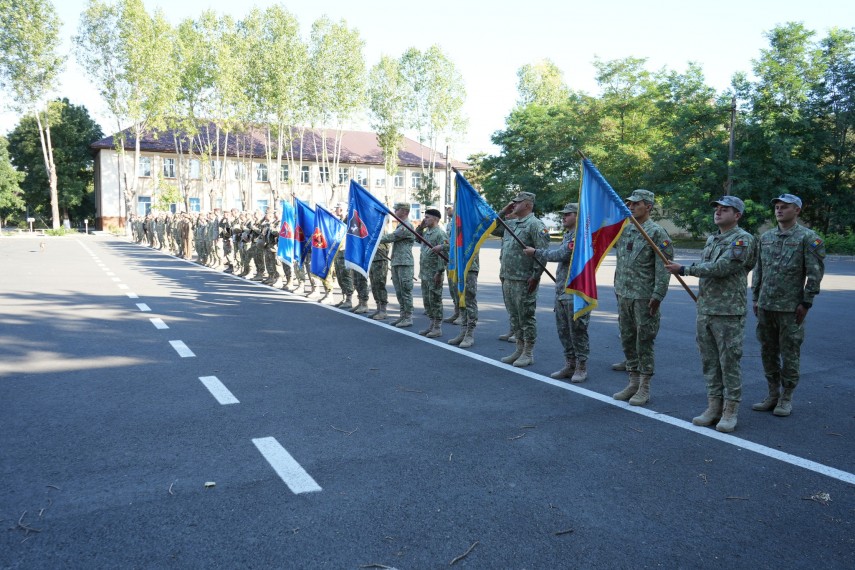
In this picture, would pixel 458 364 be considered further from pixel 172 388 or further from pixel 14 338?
pixel 14 338

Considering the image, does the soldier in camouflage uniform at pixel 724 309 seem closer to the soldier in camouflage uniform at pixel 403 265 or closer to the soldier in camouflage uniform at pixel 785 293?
the soldier in camouflage uniform at pixel 785 293

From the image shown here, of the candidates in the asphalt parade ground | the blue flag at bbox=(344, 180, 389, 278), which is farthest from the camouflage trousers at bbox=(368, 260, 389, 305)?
the asphalt parade ground

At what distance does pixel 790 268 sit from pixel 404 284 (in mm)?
6164

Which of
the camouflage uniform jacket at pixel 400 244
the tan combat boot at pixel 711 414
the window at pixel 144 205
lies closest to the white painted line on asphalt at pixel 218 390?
the tan combat boot at pixel 711 414

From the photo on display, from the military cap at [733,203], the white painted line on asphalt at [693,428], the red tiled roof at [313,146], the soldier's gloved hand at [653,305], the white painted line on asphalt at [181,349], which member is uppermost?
the red tiled roof at [313,146]

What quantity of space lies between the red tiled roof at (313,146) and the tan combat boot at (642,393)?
175 feet

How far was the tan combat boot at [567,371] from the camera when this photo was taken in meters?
7.14

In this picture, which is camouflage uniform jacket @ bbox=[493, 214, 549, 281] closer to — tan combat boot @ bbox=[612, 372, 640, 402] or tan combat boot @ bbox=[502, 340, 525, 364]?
tan combat boot @ bbox=[502, 340, 525, 364]

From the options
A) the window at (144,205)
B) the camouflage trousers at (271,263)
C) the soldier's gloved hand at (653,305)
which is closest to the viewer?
the soldier's gloved hand at (653,305)

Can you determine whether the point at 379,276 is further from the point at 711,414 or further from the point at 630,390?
the point at 711,414

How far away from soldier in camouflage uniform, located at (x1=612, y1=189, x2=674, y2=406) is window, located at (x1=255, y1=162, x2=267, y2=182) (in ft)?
208

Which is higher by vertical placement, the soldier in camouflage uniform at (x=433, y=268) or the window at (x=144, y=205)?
the window at (x=144, y=205)

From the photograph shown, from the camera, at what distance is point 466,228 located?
8.70 metres

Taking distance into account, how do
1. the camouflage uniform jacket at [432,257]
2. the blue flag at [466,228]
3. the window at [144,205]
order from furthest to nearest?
the window at [144,205] → the camouflage uniform jacket at [432,257] → the blue flag at [466,228]
